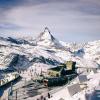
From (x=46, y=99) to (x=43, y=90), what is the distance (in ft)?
42.7

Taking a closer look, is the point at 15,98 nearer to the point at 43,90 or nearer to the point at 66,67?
the point at 43,90

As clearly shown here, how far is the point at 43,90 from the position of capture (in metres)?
69.1

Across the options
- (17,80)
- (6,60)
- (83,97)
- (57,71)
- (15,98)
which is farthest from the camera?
(6,60)

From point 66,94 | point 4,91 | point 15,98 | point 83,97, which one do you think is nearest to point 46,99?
point 66,94

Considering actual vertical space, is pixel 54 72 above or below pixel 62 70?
below

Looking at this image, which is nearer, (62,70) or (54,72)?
(54,72)

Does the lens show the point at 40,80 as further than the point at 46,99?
Yes

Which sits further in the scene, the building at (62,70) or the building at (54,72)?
the building at (62,70)

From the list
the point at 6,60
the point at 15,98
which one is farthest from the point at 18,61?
the point at 15,98

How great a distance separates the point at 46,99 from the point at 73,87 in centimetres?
681

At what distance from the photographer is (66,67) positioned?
91250mm

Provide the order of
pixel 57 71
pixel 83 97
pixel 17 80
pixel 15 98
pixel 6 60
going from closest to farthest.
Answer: pixel 83 97, pixel 15 98, pixel 57 71, pixel 17 80, pixel 6 60

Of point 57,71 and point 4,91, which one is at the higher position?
point 57,71

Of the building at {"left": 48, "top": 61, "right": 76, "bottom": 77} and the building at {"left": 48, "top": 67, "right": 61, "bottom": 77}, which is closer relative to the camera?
the building at {"left": 48, "top": 67, "right": 61, "bottom": 77}
